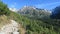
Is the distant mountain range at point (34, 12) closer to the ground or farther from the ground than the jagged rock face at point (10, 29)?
farther from the ground

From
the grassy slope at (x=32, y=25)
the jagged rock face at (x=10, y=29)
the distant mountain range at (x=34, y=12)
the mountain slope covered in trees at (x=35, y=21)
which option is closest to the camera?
the jagged rock face at (x=10, y=29)

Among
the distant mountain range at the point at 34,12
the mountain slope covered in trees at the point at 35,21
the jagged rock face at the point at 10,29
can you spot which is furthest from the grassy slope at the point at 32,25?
the distant mountain range at the point at 34,12

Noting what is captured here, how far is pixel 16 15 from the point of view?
1661 cm

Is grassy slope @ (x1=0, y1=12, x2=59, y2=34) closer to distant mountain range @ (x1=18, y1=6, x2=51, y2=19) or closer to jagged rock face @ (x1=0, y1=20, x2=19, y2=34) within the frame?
jagged rock face @ (x1=0, y1=20, x2=19, y2=34)

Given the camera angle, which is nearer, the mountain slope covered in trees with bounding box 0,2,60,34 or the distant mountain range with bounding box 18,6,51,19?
the mountain slope covered in trees with bounding box 0,2,60,34

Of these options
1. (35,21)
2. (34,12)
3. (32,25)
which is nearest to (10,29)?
(32,25)

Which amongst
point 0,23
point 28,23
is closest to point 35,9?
point 28,23

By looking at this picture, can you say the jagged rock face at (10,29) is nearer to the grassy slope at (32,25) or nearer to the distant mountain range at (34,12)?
the grassy slope at (32,25)

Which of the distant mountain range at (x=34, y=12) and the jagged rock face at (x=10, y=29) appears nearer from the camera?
the jagged rock face at (x=10, y=29)

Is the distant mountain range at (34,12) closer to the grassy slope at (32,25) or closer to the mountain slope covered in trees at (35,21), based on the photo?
the mountain slope covered in trees at (35,21)

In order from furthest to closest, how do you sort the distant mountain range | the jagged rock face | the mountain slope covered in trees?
the distant mountain range < the mountain slope covered in trees < the jagged rock face

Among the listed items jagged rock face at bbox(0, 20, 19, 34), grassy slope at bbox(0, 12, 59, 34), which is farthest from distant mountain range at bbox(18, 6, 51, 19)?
jagged rock face at bbox(0, 20, 19, 34)

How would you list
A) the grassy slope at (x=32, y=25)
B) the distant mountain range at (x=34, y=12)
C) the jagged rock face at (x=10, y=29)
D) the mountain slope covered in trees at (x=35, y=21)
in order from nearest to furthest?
the jagged rock face at (x=10, y=29) → the grassy slope at (x=32, y=25) → the mountain slope covered in trees at (x=35, y=21) → the distant mountain range at (x=34, y=12)

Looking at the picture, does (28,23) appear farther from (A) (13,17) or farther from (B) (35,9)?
(B) (35,9)
